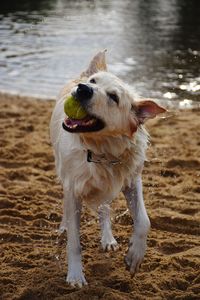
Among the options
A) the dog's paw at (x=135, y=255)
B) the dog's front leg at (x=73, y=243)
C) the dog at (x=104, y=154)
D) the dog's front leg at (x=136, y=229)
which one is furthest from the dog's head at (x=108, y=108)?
the dog's paw at (x=135, y=255)

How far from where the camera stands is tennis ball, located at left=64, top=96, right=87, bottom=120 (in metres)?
4.46

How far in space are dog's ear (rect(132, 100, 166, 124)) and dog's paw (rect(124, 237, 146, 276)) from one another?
940mm

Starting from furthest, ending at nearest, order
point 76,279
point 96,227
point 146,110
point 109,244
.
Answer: point 96,227
point 109,244
point 76,279
point 146,110

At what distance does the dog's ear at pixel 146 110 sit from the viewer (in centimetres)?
464

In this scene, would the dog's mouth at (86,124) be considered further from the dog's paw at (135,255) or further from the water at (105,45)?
the water at (105,45)

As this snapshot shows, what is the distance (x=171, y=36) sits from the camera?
1659cm

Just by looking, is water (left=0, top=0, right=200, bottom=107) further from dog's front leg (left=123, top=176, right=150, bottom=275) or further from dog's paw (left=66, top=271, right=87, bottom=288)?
dog's paw (left=66, top=271, right=87, bottom=288)

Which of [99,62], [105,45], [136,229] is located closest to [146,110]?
[99,62]

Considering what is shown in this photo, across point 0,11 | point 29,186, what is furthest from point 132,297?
point 0,11

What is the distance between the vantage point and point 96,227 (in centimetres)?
609

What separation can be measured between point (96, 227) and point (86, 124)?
1.88m

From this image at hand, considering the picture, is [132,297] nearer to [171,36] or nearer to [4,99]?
[4,99]

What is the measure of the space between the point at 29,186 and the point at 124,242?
1680mm

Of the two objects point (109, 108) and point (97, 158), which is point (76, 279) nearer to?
point (97, 158)
